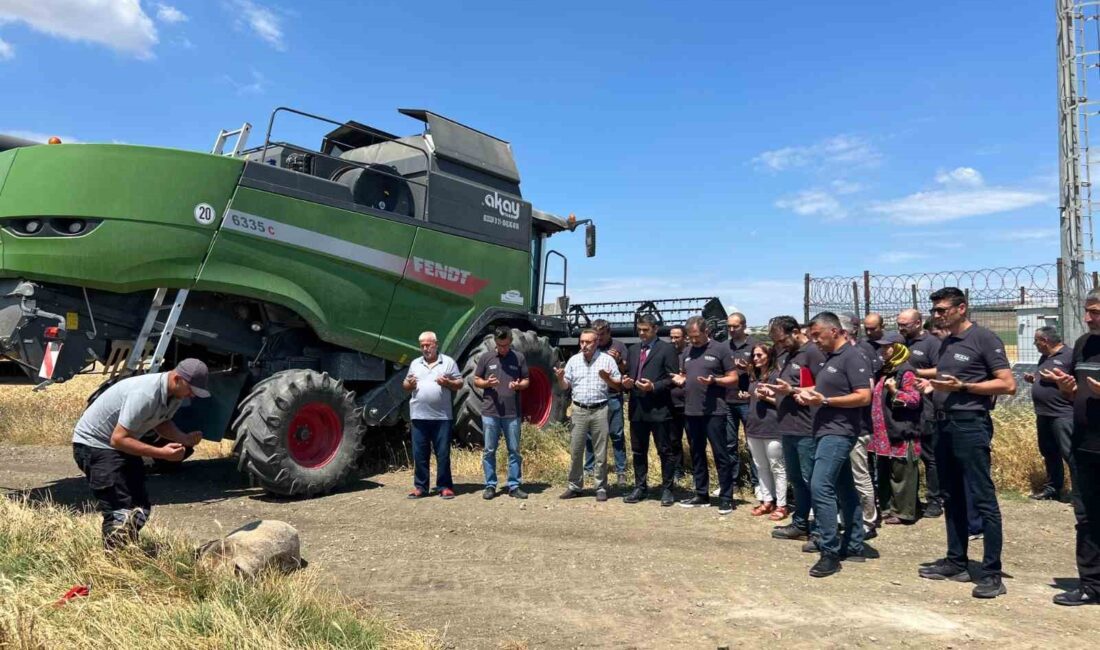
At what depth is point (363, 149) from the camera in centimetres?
985

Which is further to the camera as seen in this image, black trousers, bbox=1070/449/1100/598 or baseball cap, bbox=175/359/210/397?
baseball cap, bbox=175/359/210/397

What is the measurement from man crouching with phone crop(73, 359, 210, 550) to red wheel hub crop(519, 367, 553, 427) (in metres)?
5.97

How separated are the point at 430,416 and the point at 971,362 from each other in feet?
16.4

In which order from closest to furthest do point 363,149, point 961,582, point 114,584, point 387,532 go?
point 114,584
point 961,582
point 387,532
point 363,149

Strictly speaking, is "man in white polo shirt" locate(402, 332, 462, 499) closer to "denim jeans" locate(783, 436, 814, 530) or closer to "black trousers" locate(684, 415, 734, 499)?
"black trousers" locate(684, 415, 734, 499)

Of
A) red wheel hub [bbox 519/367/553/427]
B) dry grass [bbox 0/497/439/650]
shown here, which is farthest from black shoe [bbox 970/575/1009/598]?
red wheel hub [bbox 519/367/553/427]

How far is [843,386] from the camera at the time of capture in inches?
210

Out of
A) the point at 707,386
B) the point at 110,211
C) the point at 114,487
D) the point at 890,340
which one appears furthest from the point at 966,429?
the point at 110,211

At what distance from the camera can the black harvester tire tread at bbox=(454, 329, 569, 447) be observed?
8.99 meters

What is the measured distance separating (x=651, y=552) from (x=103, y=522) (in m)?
3.80

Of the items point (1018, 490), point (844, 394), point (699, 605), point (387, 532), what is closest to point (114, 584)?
point (387, 532)

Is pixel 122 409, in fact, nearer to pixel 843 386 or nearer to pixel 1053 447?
pixel 843 386

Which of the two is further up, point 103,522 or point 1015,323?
point 1015,323

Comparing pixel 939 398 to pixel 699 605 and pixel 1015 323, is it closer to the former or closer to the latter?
pixel 699 605
